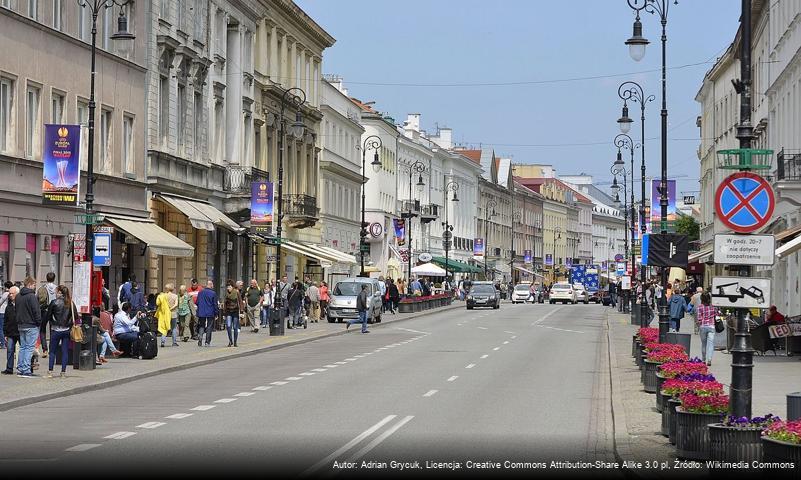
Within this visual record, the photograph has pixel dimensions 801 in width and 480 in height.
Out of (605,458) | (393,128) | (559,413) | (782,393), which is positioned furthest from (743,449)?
(393,128)

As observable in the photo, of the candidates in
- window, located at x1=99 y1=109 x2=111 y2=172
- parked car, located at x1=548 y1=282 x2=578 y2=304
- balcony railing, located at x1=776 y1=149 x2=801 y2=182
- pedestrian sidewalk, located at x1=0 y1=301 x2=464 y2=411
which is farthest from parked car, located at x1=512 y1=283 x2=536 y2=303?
balcony railing, located at x1=776 y1=149 x2=801 y2=182

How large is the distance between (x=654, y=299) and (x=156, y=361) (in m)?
47.0

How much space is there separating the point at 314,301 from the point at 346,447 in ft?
151

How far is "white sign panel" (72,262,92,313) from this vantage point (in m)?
28.5

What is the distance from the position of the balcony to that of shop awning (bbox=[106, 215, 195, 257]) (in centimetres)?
2143

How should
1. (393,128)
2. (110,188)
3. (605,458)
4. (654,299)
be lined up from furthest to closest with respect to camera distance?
(393,128) → (654,299) → (110,188) → (605,458)

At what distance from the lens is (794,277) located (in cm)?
4881

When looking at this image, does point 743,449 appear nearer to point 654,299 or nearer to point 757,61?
point 757,61

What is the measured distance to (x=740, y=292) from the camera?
1441 cm

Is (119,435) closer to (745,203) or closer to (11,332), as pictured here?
(745,203)

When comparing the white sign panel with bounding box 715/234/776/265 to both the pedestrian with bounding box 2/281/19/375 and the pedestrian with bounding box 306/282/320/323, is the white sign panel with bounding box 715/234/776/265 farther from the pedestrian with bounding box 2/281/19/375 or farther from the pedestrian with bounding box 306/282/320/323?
the pedestrian with bounding box 306/282/320/323

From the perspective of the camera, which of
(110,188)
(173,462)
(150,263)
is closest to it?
(173,462)

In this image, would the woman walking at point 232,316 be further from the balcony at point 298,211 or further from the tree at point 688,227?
the tree at point 688,227

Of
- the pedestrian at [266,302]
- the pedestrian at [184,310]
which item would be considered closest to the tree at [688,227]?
Result: the pedestrian at [266,302]
